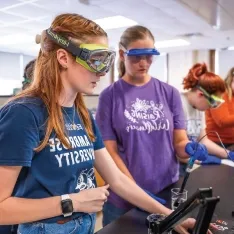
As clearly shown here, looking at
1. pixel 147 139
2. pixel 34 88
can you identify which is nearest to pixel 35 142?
pixel 34 88

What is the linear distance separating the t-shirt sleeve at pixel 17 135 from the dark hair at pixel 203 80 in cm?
153

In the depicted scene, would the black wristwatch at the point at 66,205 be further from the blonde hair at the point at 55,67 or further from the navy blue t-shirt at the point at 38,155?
the blonde hair at the point at 55,67

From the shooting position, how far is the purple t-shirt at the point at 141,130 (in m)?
1.44

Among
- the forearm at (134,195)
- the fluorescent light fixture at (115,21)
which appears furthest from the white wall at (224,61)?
the forearm at (134,195)

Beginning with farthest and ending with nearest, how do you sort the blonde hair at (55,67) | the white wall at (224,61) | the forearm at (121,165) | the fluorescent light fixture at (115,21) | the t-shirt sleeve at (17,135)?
the white wall at (224,61) < the fluorescent light fixture at (115,21) < the forearm at (121,165) < the blonde hair at (55,67) < the t-shirt sleeve at (17,135)

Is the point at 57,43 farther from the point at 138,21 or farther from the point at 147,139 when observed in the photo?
the point at 138,21

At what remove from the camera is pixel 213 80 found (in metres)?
2.12

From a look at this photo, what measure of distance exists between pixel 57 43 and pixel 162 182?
34.8 inches

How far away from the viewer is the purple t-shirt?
1.44 metres

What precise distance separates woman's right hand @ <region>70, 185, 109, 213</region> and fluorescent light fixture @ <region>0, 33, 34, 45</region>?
276 inches

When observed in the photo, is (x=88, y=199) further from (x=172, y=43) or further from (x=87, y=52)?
(x=172, y=43)

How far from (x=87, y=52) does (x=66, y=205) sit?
1.59ft

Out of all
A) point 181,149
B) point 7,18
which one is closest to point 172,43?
point 7,18

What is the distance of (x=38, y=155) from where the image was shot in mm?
873
